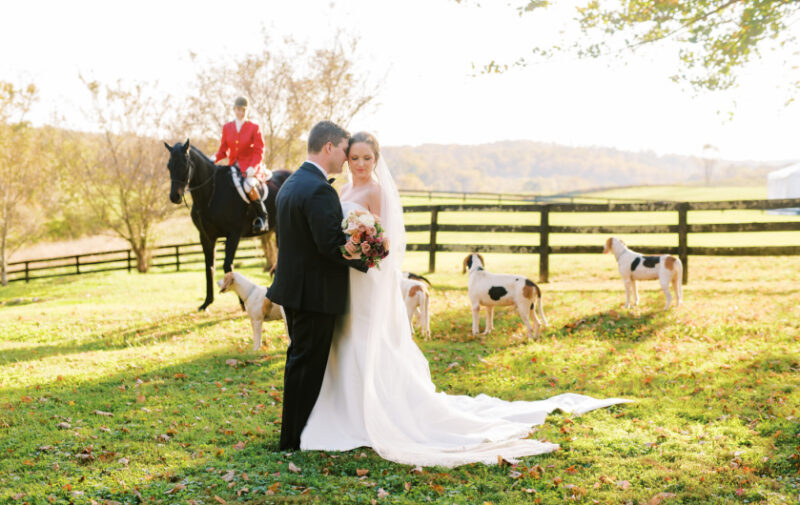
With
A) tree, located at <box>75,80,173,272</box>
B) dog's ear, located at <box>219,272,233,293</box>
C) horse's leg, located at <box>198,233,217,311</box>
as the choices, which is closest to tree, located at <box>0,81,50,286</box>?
tree, located at <box>75,80,173,272</box>

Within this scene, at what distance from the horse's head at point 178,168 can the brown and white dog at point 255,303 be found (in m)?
2.18

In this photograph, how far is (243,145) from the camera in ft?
38.0

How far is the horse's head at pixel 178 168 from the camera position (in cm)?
1059

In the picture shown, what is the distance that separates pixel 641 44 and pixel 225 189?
826cm

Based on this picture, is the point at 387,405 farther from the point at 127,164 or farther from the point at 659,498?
the point at 127,164

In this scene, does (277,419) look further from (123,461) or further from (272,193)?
(272,193)

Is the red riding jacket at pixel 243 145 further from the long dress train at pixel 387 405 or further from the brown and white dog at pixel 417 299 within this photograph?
the long dress train at pixel 387 405

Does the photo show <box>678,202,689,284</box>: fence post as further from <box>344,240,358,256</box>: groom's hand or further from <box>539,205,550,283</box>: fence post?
<box>344,240,358,256</box>: groom's hand

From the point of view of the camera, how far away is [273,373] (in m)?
8.02

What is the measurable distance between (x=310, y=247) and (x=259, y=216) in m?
7.42

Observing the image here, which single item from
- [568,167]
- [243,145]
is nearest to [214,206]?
[243,145]

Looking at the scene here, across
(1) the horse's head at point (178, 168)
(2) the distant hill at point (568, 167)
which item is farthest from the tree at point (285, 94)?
(2) the distant hill at point (568, 167)

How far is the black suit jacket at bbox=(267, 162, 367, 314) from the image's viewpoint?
472 centimetres

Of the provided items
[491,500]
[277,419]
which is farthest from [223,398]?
[491,500]
